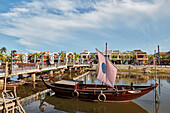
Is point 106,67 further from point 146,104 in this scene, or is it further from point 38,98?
point 38,98

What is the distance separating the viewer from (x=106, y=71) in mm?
15625

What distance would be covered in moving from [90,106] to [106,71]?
15.0 feet

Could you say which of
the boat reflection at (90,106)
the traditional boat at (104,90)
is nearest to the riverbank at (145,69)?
the traditional boat at (104,90)

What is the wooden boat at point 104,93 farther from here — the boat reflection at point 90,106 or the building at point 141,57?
the building at point 141,57

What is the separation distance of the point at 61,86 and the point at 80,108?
173 inches

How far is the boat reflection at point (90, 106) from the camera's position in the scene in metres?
12.8

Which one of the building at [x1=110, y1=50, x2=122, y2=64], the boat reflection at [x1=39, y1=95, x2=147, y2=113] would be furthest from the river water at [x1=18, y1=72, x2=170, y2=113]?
the building at [x1=110, y1=50, x2=122, y2=64]

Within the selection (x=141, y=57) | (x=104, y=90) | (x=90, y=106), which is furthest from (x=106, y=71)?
(x=141, y=57)

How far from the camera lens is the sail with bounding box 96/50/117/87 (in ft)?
50.0

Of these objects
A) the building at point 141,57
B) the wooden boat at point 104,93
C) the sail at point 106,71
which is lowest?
the wooden boat at point 104,93

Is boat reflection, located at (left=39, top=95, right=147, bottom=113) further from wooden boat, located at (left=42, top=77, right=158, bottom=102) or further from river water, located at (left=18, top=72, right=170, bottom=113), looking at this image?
wooden boat, located at (left=42, top=77, right=158, bottom=102)

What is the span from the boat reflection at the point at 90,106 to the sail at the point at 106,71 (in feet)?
8.55

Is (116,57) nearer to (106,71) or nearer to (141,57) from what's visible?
(141,57)

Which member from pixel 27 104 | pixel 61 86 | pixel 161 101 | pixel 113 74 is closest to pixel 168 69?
pixel 161 101
